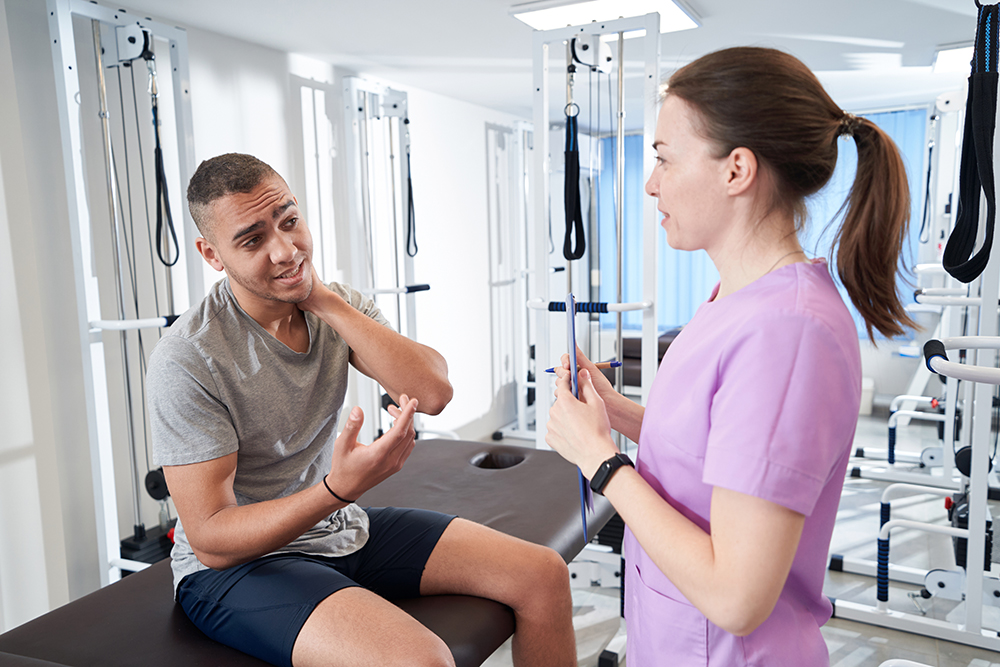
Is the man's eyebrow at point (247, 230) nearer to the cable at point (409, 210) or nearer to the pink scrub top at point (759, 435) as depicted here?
the pink scrub top at point (759, 435)

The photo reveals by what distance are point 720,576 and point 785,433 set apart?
16 centimetres

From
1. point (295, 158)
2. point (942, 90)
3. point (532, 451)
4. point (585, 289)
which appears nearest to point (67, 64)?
point (295, 158)

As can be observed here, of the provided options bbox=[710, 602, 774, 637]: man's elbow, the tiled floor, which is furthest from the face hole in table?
bbox=[710, 602, 774, 637]: man's elbow

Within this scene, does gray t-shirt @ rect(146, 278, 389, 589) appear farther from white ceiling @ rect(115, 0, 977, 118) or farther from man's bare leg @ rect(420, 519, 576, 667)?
white ceiling @ rect(115, 0, 977, 118)

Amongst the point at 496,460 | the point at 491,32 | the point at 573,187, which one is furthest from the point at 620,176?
the point at 496,460

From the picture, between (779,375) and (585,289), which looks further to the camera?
(585,289)

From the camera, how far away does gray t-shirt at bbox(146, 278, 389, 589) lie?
121 cm

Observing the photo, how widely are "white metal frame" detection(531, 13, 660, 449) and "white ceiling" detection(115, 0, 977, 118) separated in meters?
0.16

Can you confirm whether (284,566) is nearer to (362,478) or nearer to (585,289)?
(362,478)

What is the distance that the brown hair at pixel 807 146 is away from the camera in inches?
29.9

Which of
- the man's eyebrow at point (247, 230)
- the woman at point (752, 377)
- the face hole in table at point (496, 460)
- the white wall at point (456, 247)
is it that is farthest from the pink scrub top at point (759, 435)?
the white wall at point (456, 247)

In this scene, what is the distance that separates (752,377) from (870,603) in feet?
7.21

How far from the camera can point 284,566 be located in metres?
1.26

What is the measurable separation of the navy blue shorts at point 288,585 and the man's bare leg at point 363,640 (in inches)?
1.0
